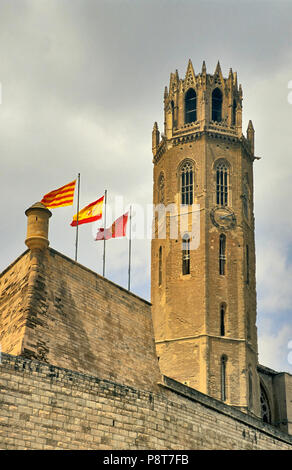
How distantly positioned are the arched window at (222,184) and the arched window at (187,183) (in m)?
1.70

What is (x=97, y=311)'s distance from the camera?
28.8 metres

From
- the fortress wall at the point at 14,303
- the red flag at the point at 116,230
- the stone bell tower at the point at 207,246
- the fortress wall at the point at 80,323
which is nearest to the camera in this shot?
Answer: the fortress wall at the point at 14,303

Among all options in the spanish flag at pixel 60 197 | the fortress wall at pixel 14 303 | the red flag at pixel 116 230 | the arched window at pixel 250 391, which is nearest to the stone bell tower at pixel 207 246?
the arched window at pixel 250 391

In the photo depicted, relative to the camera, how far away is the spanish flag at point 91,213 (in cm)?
3403

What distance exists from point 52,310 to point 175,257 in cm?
2607

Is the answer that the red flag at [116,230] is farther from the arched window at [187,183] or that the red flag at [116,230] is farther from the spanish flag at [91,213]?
the arched window at [187,183]

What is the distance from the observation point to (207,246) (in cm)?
5144

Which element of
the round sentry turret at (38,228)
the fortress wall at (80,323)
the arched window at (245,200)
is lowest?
the fortress wall at (80,323)

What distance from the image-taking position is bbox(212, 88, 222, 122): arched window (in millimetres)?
56156

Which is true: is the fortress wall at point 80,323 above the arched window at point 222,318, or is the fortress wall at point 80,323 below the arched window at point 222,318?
below

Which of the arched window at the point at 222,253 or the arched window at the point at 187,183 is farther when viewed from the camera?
the arched window at the point at 187,183

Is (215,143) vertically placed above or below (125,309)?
above
